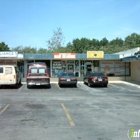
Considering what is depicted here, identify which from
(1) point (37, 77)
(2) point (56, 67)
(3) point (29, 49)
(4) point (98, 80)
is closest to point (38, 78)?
(1) point (37, 77)

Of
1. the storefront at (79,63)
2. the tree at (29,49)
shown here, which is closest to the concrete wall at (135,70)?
the storefront at (79,63)

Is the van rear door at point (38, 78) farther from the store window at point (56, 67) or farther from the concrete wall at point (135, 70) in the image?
the concrete wall at point (135, 70)

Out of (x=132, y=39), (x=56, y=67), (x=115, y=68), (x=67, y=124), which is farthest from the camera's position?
(x=132, y=39)

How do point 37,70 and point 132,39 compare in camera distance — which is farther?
point 132,39

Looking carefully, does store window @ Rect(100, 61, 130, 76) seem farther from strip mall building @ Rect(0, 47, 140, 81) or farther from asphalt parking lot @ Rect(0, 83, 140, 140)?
asphalt parking lot @ Rect(0, 83, 140, 140)

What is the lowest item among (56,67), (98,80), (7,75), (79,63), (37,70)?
(98,80)

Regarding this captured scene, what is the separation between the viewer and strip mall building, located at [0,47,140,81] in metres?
30.2

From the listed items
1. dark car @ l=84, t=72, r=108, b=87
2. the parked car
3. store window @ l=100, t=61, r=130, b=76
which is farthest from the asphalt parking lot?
store window @ l=100, t=61, r=130, b=76

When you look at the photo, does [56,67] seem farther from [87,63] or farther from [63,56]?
[87,63]

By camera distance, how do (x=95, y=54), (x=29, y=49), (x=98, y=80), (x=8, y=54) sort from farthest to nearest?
1. (x=29, y=49)
2. (x=95, y=54)
3. (x=8, y=54)
4. (x=98, y=80)

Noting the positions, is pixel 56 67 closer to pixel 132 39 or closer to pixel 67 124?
pixel 67 124

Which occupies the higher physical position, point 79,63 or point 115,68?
point 79,63

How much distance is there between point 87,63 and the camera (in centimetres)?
3300

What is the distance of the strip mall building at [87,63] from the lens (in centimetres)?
3022
